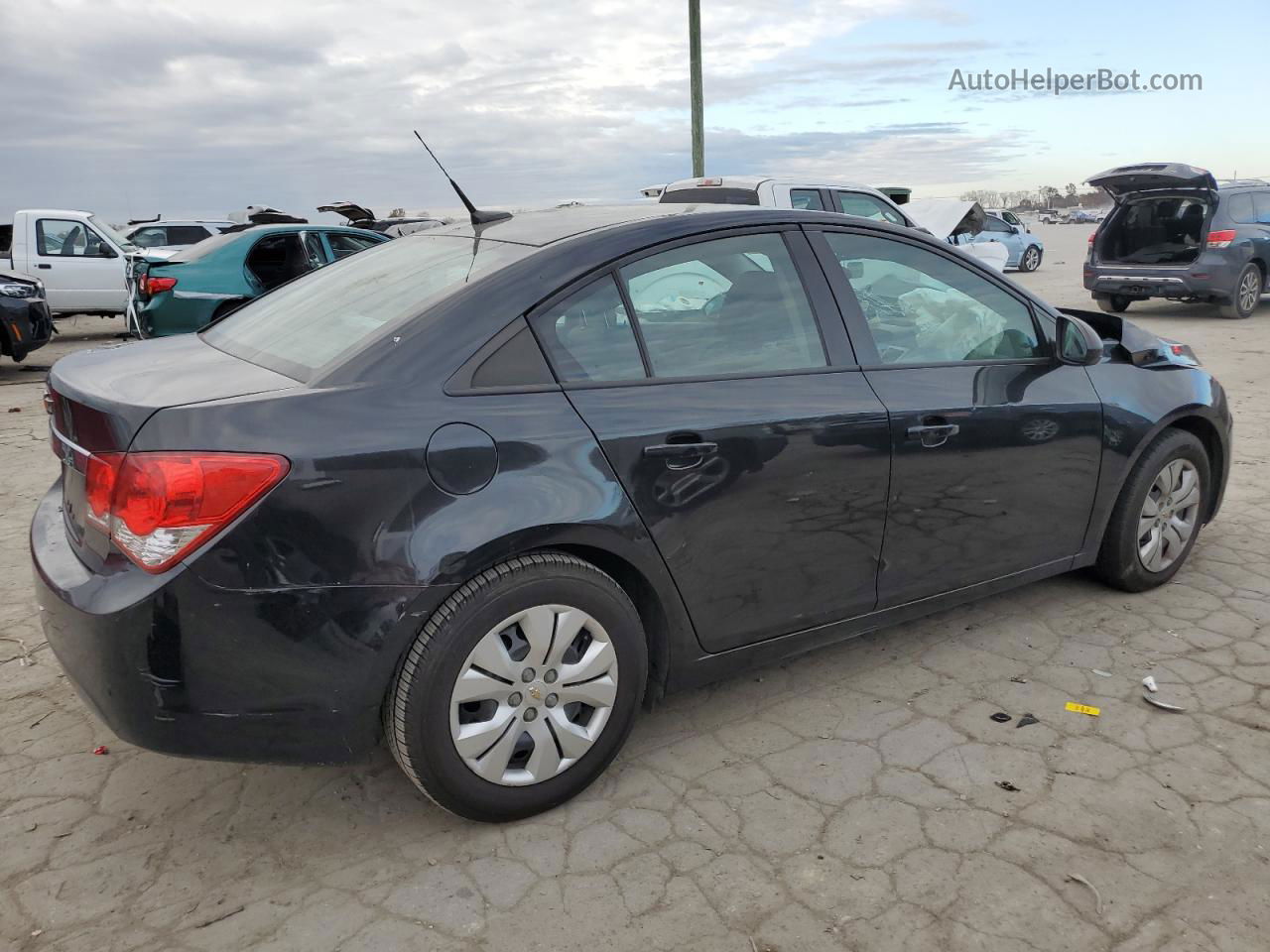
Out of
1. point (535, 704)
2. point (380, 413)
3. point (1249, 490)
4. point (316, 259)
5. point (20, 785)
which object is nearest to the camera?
point (380, 413)

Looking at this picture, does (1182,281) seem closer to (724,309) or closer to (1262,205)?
(1262,205)

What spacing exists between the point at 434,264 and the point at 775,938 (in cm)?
204

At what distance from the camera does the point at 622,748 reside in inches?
114

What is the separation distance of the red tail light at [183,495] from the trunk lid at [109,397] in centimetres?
11

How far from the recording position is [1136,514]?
149 inches

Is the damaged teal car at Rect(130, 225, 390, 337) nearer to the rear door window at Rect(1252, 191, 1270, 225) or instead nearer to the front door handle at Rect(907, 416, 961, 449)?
the front door handle at Rect(907, 416, 961, 449)

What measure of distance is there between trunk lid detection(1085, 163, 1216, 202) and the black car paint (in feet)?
35.6

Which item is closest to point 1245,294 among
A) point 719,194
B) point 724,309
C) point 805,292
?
point 719,194

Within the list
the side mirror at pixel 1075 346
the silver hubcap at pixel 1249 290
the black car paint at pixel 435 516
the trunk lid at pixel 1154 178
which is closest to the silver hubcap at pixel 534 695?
the black car paint at pixel 435 516

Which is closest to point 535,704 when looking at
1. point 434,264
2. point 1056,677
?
point 434,264

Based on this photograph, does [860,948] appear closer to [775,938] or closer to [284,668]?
[775,938]

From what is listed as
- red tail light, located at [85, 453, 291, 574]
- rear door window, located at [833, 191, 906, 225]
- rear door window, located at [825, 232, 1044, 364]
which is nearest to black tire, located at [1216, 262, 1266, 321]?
rear door window, located at [833, 191, 906, 225]

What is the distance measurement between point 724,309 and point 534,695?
1249mm

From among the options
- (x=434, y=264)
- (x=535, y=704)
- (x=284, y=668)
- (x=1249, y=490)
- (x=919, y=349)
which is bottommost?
(x=1249, y=490)
